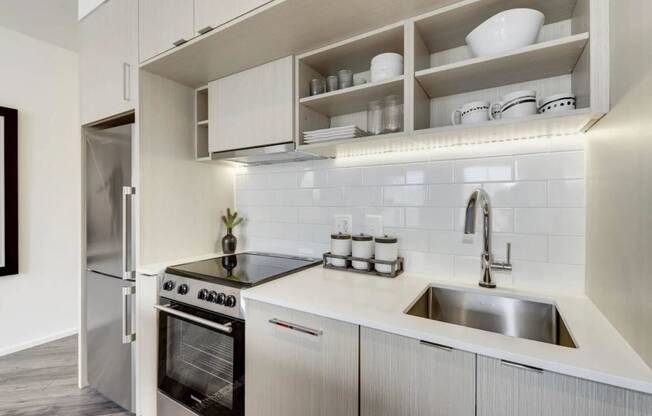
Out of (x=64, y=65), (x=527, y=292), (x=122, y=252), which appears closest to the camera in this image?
(x=527, y=292)

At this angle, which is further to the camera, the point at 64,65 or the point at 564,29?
the point at 64,65

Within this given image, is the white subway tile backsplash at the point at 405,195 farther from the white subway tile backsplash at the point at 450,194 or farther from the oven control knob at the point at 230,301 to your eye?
the oven control knob at the point at 230,301

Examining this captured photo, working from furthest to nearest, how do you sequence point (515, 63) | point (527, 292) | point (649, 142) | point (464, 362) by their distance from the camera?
point (527, 292)
point (515, 63)
point (464, 362)
point (649, 142)

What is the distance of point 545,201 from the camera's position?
1251 millimetres

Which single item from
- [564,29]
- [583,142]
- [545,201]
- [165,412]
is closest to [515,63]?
[564,29]

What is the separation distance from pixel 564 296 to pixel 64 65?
423 cm

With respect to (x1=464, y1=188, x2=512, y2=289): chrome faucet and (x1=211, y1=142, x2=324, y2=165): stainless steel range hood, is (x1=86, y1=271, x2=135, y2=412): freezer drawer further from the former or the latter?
(x1=464, y1=188, x2=512, y2=289): chrome faucet

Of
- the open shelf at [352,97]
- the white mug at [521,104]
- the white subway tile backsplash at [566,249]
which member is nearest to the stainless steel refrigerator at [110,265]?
the open shelf at [352,97]

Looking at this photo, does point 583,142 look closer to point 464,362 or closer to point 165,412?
point 464,362

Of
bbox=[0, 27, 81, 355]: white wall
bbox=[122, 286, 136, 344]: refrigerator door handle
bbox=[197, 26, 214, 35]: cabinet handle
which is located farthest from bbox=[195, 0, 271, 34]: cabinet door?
bbox=[0, 27, 81, 355]: white wall

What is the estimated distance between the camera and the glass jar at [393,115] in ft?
4.49

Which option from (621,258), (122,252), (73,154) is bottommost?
(122,252)

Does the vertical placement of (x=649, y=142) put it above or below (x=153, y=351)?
above

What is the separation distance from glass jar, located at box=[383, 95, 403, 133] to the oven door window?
3.64 feet
